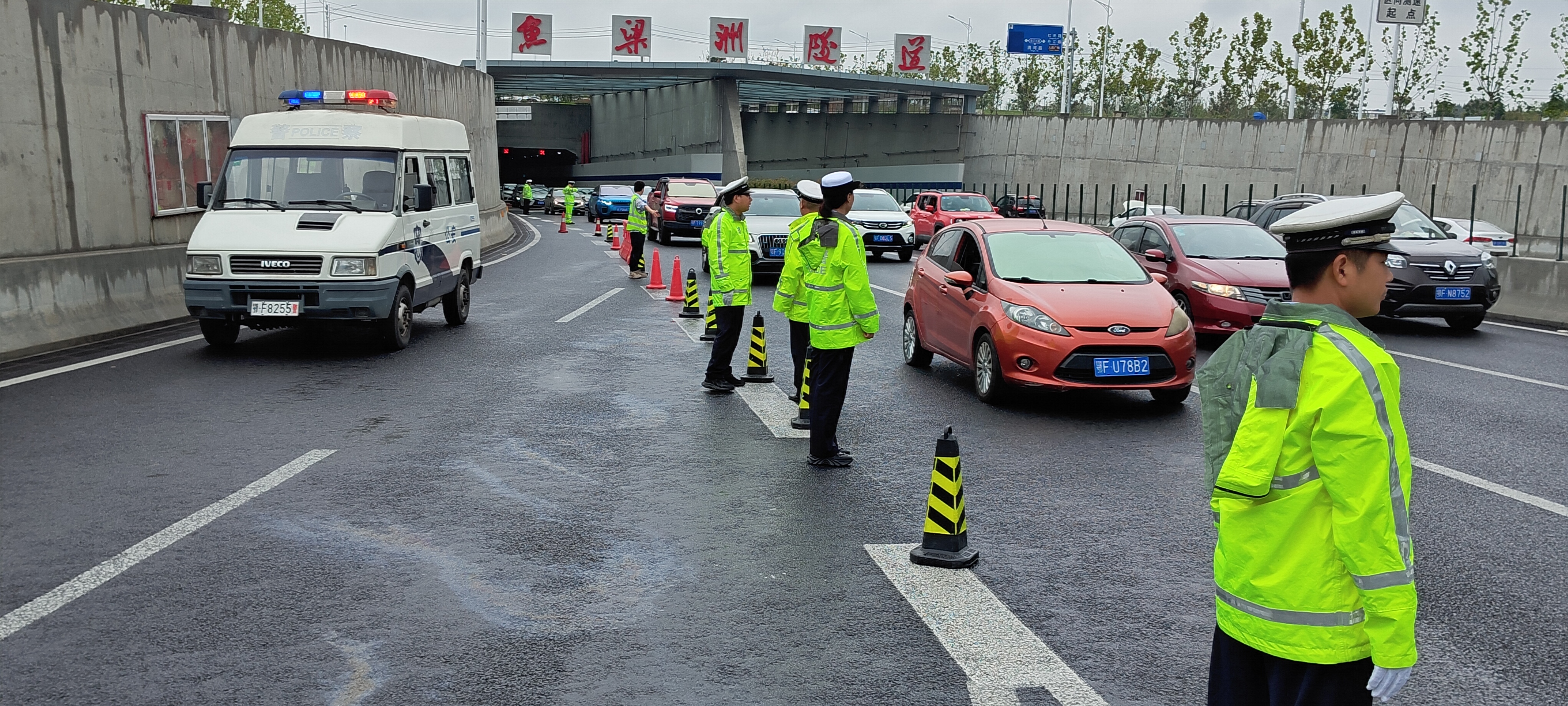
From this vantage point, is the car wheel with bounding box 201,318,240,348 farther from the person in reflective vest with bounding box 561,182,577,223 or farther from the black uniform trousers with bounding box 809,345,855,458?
the person in reflective vest with bounding box 561,182,577,223

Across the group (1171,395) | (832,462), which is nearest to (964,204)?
(1171,395)

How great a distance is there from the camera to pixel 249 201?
12.4 meters

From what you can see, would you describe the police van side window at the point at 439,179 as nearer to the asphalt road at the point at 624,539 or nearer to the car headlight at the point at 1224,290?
the asphalt road at the point at 624,539

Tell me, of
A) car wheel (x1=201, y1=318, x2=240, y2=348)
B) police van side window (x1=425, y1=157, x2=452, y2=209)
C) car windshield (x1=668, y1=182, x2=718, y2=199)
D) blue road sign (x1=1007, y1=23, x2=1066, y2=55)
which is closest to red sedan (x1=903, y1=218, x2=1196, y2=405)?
police van side window (x1=425, y1=157, x2=452, y2=209)

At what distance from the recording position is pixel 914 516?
6.68 metres

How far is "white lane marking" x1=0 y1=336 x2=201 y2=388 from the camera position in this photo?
1020 cm

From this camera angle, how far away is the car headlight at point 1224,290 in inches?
530

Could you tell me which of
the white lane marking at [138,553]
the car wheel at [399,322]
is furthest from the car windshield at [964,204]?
the white lane marking at [138,553]

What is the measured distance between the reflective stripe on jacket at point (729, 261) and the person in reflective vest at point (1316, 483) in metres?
7.80

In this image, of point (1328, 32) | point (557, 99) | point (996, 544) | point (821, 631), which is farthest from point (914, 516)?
point (557, 99)

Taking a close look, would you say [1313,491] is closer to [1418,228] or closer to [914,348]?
[914,348]

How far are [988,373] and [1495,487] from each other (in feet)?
12.5

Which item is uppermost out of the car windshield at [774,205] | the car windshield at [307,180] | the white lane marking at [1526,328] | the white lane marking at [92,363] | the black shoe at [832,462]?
the car windshield at [307,180]

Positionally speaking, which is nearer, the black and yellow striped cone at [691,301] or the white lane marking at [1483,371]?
the white lane marking at [1483,371]
